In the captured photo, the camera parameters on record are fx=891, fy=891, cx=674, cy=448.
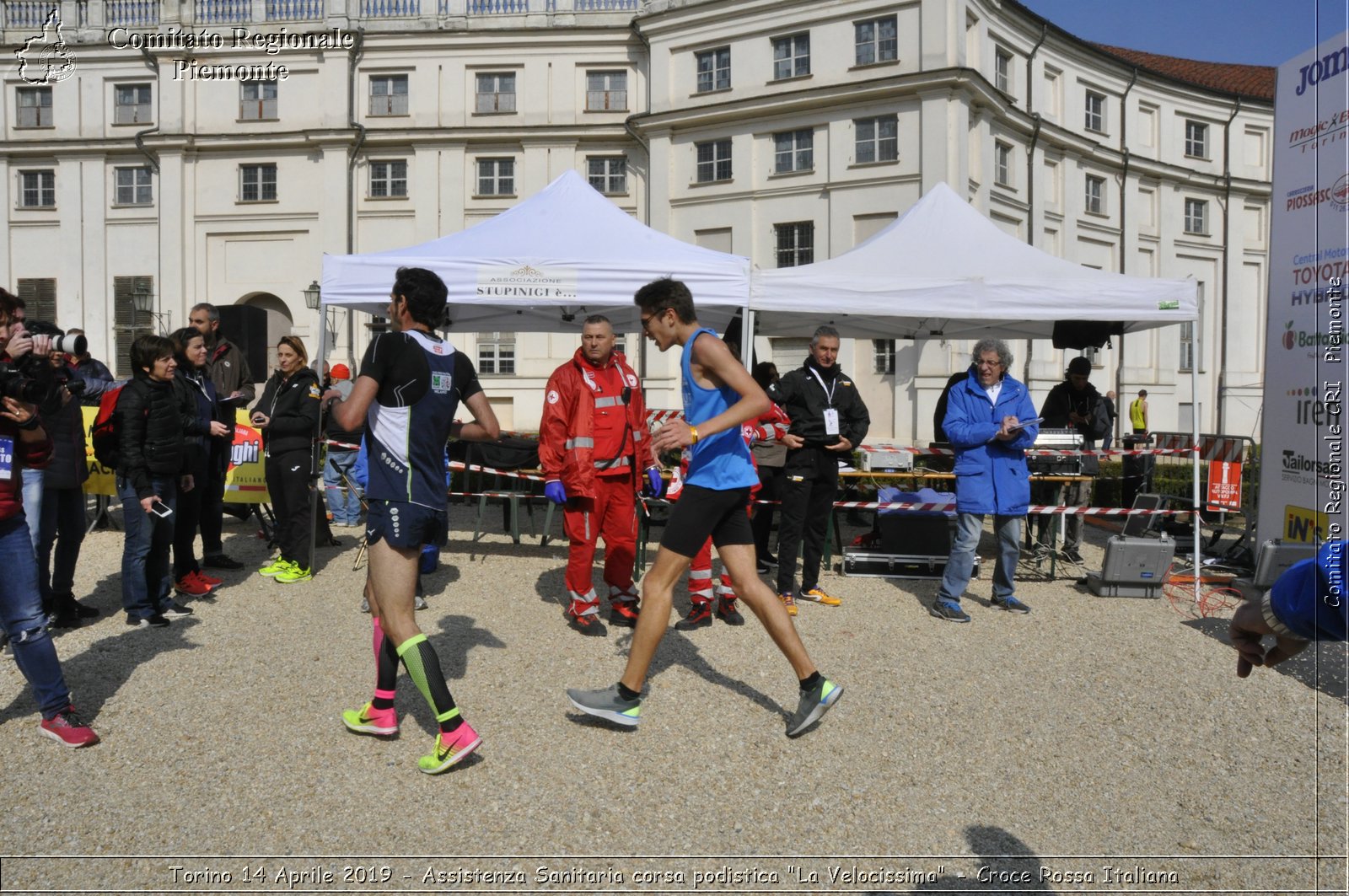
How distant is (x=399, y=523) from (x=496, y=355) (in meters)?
29.0

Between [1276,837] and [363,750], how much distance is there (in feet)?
12.2

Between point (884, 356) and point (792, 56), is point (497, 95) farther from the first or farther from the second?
point (884, 356)

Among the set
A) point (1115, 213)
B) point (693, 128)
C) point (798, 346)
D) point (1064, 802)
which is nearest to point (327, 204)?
point (693, 128)

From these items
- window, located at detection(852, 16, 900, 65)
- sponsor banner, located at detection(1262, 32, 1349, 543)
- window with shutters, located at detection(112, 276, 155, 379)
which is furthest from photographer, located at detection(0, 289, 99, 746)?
window with shutters, located at detection(112, 276, 155, 379)

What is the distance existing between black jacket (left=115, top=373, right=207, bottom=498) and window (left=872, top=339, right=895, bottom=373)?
24.2m

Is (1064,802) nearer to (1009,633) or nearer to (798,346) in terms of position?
(1009,633)

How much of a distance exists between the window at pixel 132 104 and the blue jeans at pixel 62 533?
1279 inches

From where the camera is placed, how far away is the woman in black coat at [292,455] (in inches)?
296

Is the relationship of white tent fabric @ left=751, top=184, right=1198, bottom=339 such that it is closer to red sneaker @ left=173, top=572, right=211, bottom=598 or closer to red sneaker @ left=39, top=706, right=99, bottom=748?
red sneaker @ left=173, top=572, right=211, bottom=598

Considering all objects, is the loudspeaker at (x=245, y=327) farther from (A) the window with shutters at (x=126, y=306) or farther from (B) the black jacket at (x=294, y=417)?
(A) the window with shutters at (x=126, y=306)

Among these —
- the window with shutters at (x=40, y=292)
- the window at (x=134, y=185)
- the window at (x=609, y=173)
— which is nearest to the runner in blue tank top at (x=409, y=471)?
the window at (x=609, y=173)

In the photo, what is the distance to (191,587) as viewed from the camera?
6852 mm

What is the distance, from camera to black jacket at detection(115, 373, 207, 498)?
18.6ft

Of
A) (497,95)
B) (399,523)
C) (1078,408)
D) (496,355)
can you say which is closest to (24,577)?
(399,523)
